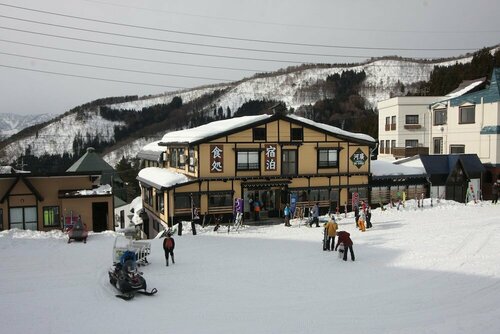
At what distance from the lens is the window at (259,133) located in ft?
94.3

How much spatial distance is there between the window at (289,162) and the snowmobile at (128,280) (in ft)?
56.2

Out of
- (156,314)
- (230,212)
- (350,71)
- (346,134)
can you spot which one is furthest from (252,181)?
(350,71)

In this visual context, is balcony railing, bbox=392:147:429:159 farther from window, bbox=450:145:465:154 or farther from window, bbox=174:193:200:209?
window, bbox=174:193:200:209

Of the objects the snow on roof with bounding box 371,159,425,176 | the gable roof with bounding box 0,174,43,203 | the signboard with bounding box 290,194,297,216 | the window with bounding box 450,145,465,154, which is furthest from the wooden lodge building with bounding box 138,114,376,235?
the window with bounding box 450,145,465,154

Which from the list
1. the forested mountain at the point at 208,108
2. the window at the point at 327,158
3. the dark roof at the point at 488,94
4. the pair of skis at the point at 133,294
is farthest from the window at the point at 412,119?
the forested mountain at the point at 208,108

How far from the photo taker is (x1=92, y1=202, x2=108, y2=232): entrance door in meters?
27.9

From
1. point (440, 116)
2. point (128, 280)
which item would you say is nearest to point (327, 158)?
point (440, 116)

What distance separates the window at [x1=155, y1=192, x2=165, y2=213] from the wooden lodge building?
0.05 meters

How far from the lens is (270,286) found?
13.8 meters

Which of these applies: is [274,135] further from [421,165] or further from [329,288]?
[329,288]

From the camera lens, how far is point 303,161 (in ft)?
98.0

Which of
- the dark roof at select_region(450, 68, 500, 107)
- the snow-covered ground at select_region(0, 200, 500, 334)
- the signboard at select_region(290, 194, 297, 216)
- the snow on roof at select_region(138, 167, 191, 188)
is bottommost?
the snow-covered ground at select_region(0, 200, 500, 334)

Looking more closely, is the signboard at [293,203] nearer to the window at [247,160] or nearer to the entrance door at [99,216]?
the window at [247,160]

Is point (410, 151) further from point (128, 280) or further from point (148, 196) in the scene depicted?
point (128, 280)
